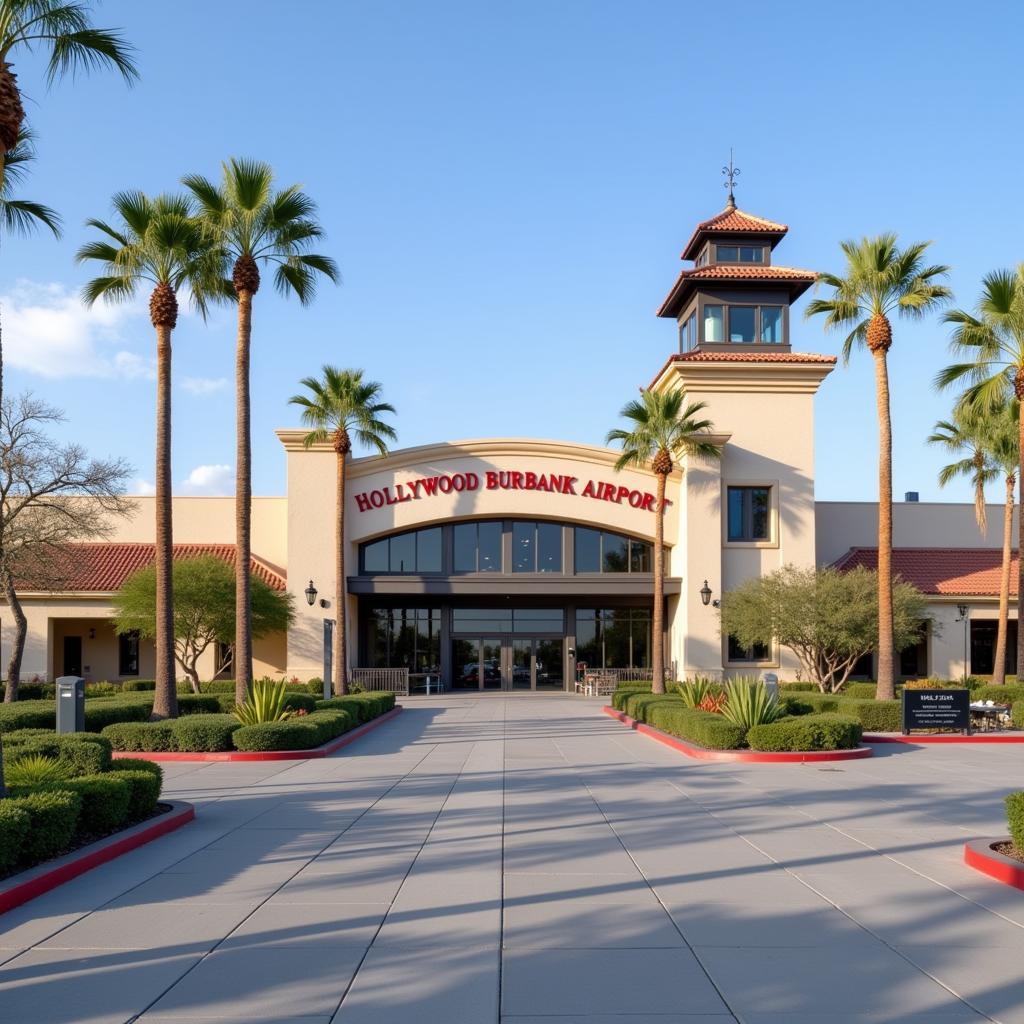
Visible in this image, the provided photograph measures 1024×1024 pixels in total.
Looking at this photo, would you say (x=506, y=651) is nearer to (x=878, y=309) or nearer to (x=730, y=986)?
(x=878, y=309)

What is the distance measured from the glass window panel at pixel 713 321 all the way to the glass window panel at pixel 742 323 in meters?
0.38

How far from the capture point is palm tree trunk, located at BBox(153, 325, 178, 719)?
22.0 meters

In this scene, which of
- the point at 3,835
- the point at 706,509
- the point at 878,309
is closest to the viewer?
the point at 3,835

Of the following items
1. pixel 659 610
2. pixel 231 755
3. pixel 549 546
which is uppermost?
pixel 549 546

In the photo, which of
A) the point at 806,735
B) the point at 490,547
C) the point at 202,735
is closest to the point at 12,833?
the point at 202,735

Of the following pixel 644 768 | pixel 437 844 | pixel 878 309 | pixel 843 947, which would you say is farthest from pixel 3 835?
pixel 878 309

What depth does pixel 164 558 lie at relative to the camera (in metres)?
22.0

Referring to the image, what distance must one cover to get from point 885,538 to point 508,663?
63.0 feet

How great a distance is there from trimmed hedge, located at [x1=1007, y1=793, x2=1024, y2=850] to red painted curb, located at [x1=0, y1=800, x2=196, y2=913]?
8.14 meters

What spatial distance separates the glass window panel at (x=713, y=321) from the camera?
1543 inches

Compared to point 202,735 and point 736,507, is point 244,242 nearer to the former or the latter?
point 202,735

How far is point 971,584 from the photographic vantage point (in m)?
39.4

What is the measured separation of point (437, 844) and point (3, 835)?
406 centimetres

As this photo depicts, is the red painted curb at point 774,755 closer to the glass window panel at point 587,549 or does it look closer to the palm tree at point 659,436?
A: the palm tree at point 659,436
